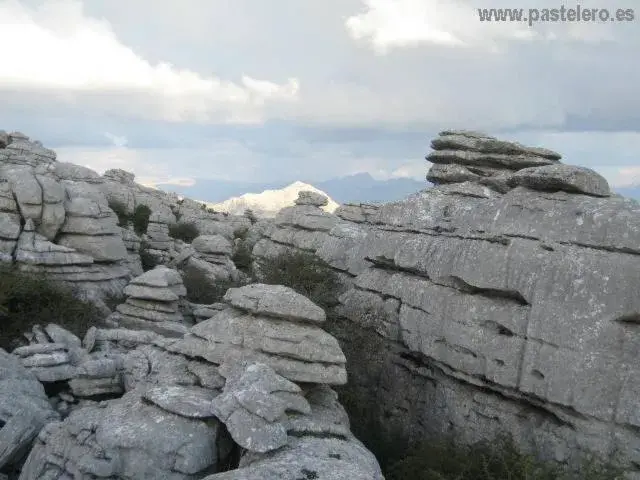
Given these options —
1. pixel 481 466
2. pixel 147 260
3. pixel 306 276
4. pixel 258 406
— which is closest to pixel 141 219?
pixel 147 260

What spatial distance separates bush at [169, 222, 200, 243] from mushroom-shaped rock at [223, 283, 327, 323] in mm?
33542

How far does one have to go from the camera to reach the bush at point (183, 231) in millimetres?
45797

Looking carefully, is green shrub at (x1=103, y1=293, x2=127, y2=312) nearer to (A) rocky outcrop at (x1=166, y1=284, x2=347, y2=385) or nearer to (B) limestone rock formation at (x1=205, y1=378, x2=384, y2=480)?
(A) rocky outcrop at (x1=166, y1=284, x2=347, y2=385)

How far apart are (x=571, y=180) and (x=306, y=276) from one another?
8.31 meters

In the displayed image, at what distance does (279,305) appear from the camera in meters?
12.6

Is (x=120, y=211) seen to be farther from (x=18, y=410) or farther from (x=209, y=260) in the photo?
(x=18, y=410)

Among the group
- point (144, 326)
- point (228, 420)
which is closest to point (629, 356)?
point (228, 420)

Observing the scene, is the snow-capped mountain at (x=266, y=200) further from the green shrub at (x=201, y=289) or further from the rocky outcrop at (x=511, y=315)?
the rocky outcrop at (x=511, y=315)

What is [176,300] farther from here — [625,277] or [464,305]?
[625,277]

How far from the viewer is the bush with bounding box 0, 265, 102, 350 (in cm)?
1823

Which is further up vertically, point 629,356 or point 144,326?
point 629,356

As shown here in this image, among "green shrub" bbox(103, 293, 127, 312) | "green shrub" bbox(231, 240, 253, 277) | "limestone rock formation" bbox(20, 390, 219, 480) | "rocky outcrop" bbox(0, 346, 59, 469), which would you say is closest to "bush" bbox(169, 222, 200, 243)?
"green shrub" bbox(231, 240, 253, 277)

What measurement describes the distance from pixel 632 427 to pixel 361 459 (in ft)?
15.8

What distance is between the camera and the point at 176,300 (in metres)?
22.6
